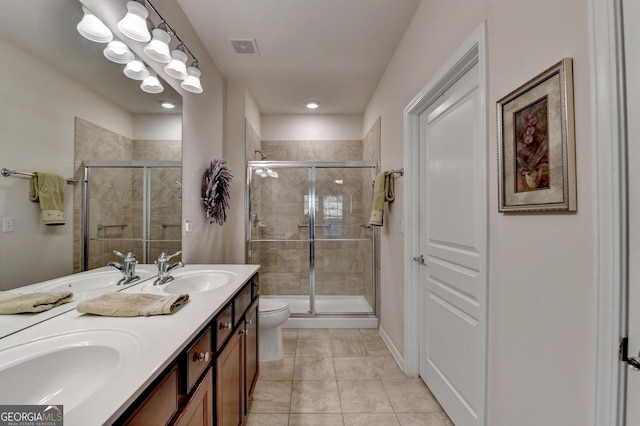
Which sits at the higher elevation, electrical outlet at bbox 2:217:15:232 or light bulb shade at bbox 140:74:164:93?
light bulb shade at bbox 140:74:164:93

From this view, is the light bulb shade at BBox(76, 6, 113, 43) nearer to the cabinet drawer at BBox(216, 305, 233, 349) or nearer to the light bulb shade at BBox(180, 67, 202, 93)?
the light bulb shade at BBox(180, 67, 202, 93)

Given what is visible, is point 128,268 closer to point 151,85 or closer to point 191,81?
point 151,85

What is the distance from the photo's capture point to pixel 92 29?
1237 mm

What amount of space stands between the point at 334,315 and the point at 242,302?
187 cm

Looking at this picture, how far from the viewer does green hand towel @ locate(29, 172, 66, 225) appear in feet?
3.17

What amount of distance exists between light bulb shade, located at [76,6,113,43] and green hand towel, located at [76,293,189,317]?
1103 mm

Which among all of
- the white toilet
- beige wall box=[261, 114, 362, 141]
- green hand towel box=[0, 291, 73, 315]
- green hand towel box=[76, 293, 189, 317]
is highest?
beige wall box=[261, 114, 362, 141]

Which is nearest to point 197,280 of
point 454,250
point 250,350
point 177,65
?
point 250,350

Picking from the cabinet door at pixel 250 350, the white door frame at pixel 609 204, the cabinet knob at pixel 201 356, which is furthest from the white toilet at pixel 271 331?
the white door frame at pixel 609 204

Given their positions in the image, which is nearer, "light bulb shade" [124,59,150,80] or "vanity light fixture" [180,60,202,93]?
"light bulb shade" [124,59,150,80]

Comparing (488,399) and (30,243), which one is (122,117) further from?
(488,399)

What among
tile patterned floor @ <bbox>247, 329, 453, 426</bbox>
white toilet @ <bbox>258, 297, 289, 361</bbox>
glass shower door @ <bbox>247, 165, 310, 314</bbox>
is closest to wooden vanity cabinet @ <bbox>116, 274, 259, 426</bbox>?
tile patterned floor @ <bbox>247, 329, 453, 426</bbox>

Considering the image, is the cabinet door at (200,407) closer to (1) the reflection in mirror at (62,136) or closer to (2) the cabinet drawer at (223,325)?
(2) the cabinet drawer at (223,325)

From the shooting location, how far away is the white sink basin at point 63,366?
0.70 m
